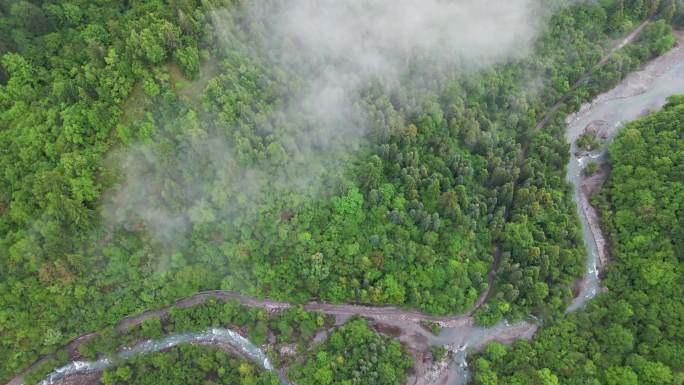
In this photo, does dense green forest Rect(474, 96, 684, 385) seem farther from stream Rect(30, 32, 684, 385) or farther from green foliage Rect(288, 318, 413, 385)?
green foliage Rect(288, 318, 413, 385)

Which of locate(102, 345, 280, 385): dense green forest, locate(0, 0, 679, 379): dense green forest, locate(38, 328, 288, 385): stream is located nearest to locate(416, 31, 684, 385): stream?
locate(0, 0, 679, 379): dense green forest

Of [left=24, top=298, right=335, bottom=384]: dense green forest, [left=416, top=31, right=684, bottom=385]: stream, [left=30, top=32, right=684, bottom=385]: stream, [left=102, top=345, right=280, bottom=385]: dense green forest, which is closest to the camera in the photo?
[left=102, top=345, right=280, bottom=385]: dense green forest

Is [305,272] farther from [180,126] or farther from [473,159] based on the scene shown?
[473,159]

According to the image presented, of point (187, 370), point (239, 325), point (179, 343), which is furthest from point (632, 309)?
point (179, 343)

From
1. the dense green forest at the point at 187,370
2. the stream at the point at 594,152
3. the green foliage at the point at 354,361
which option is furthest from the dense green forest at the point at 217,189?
the dense green forest at the point at 187,370


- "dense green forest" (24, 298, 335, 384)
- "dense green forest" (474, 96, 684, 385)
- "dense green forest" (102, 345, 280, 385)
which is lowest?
"dense green forest" (102, 345, 280, 385)

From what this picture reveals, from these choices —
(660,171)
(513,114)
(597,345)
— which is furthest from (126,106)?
(660,171)
